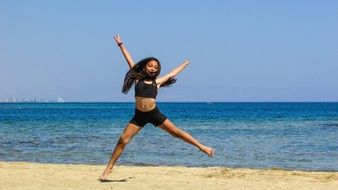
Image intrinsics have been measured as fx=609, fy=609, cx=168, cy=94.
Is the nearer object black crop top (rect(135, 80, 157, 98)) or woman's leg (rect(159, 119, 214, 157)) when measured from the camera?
black crop top (rect(135, 80, 157, 98))

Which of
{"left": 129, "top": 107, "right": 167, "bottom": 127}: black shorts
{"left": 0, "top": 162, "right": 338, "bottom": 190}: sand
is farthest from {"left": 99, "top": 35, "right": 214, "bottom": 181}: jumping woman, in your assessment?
{"left": 0, "top": 162, "right": 338, "bottom": 190}: sand

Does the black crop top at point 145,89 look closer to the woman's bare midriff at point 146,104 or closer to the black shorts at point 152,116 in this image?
the woman's bare midriff at point 146,104

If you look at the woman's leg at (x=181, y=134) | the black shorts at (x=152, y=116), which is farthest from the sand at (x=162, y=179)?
the black shorts at (x=152, y=116)

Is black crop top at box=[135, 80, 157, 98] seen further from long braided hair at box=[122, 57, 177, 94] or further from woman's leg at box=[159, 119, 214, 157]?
woman's leg at box=[159, 119, 214, 157]

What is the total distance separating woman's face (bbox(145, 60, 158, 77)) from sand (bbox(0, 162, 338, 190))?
1.94m

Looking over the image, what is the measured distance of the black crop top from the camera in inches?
369

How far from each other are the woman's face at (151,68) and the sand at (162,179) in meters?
1.94

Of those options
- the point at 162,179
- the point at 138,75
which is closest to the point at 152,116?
the point at 138,75

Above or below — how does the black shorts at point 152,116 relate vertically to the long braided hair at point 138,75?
below

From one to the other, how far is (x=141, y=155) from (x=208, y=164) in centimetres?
361

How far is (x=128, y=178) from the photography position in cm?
1166

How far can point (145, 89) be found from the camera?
941 centimetres

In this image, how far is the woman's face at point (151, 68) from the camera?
9442 millimetres

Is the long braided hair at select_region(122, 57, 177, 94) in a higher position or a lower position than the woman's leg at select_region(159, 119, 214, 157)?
higher
